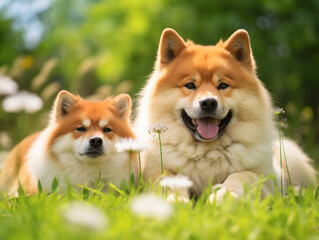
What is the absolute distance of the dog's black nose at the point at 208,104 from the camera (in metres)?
3.51

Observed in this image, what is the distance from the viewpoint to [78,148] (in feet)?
11.9

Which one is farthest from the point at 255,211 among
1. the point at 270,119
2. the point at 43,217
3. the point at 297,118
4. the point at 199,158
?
the point at 297,118

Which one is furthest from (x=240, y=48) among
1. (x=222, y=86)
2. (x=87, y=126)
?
(x=87, y=126)

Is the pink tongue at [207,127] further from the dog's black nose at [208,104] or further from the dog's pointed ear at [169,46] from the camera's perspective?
the dog's pointed ear at [169,46]

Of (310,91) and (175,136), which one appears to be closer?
→ (175,136)

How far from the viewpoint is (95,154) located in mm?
3635

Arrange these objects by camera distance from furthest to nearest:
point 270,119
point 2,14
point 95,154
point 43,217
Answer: point 2,14 < point 270,119 < point 95,154 < point 43,217

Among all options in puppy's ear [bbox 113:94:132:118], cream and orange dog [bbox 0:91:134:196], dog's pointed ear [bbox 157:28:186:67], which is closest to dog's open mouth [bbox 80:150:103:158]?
cream and orange dog [bbox 0:91:134:196]

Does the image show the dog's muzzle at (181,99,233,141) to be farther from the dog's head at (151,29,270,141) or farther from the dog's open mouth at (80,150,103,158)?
the dog's open mouth at (80,150,103,158)

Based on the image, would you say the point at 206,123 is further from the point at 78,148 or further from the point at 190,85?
the point at 78,148

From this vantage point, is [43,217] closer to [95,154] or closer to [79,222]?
[79,222]

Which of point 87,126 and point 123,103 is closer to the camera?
point 87,126

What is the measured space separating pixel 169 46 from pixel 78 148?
127 centimetres

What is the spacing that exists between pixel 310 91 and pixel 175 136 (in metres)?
10.3
